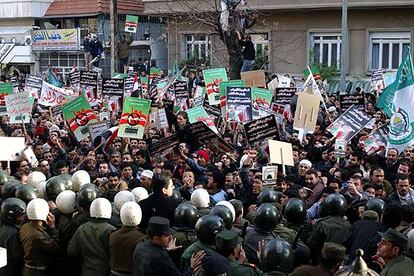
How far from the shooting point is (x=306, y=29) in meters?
30.4

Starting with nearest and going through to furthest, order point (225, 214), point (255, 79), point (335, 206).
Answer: point (225, 214) → point (335, 206) → point (255, 79)

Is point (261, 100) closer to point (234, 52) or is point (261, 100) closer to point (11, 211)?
point (234, 52)

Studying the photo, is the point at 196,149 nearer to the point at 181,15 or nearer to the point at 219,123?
the point at 219,123

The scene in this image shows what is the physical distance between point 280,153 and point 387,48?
61.4ft

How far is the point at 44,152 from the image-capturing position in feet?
47.3

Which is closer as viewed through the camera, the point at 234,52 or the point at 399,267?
the point at 399,267

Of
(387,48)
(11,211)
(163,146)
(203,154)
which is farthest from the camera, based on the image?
(387,48)

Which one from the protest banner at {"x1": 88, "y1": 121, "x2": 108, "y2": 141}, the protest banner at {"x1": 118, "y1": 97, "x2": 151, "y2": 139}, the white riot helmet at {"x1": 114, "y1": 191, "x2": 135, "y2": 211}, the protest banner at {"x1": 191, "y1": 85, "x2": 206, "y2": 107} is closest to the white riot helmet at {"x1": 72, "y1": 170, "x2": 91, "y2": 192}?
the white riot helmet at {"x1": 114, "y1": 191, "x2": 135, "y2": 211}

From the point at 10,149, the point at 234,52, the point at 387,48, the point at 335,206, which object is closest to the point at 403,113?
the point at 335,206

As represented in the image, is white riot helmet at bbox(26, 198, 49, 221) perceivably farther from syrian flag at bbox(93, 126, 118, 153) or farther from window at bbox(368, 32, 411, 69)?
window at bbox(368, 32, 411, 69)

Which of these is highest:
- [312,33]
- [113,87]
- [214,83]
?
[312,33]

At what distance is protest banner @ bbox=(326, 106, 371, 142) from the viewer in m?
13.6

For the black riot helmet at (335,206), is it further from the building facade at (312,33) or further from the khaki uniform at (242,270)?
the building facade at (312,33)

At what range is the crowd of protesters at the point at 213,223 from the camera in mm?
6637
